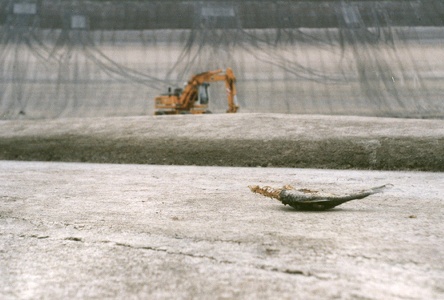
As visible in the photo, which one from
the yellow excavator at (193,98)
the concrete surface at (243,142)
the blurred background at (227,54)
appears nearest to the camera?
the concrete surface at (243,142)

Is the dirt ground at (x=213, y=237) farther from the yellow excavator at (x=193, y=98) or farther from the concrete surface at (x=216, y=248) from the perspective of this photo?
the yellow excavator at (x=193, y=98)

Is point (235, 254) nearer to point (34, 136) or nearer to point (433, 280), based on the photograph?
point (433, 280)

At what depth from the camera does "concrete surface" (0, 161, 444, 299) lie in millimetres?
648

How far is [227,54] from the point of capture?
716 centimetres

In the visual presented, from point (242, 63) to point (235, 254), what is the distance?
6.46 metres

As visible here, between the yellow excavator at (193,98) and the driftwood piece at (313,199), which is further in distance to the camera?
the yellow excavator at (193,98)

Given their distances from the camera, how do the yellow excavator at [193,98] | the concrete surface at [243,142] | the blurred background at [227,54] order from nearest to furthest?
the concrete surface at [243,142], the yellow excavator at [193,98], the blurred background at [227,54]

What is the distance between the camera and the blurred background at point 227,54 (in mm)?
6754

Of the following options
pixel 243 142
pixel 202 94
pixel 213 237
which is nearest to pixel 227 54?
pixel 202 94

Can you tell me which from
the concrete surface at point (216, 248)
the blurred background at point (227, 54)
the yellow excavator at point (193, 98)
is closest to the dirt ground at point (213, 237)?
the concrete surface at point (216, 248)

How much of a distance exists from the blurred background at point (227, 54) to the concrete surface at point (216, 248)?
209 inches

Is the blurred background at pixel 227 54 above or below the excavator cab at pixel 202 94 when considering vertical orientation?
above

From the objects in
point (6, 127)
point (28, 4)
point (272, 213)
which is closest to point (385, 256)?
point (272, 213)

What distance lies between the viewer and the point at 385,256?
77cm
